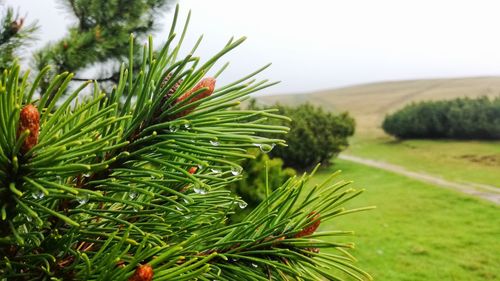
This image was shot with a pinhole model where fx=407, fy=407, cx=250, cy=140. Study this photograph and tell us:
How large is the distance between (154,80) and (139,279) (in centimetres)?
38

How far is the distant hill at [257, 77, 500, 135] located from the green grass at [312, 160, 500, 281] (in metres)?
28.2

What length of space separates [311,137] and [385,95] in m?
41.2

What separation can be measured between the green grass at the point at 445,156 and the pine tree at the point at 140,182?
824 inches

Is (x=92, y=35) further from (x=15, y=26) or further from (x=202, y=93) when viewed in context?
(x=202, y=93)

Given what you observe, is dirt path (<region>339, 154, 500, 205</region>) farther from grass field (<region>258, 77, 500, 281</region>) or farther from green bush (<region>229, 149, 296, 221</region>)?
green bush (<region>229, 149, 296, 221</region>)

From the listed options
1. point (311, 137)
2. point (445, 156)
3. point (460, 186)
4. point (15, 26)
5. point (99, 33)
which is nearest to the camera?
point (15, 26)

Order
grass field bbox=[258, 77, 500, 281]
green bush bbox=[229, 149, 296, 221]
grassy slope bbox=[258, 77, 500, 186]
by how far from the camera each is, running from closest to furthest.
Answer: green bush bbox=[229, 149, 296, 221], grass field bbox=[258, 77, 500, 281], grassy slope bbox=[258, 77, 500, 186]

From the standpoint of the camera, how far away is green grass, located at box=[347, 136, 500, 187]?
2134 centimetres

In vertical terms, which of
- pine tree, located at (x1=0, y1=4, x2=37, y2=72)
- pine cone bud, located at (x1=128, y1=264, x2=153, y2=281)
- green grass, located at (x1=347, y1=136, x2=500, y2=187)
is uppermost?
pine tree, located at (x1=0, y1=4, x2=37, y2=72)

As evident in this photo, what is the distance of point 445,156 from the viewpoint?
2706 cm

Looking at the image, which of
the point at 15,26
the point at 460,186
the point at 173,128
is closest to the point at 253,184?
the point at 15,26

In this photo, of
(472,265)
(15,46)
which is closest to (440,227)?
(472,265)

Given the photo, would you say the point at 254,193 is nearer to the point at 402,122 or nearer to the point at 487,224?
the point at 487,224

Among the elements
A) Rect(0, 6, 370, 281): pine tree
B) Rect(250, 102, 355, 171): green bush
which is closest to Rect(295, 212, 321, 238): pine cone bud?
Rect(0, 6, 370, 281): pine tree
